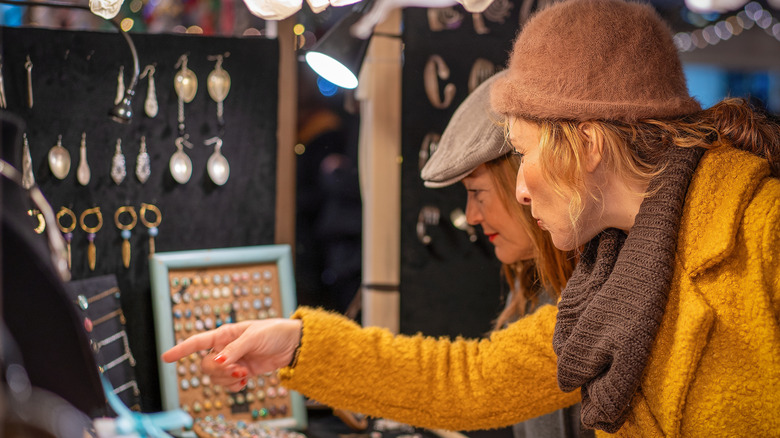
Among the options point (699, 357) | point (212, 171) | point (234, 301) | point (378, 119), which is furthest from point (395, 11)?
point (699, 357)

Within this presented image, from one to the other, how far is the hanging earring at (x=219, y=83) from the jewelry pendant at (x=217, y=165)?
0.06 m

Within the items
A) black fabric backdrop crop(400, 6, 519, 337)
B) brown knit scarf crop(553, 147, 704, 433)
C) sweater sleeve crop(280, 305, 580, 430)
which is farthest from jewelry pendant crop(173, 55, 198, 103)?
brown knit scarf crop(553, 147, 704, 433)

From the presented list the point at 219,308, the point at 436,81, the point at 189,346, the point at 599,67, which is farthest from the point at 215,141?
the point at 599,67

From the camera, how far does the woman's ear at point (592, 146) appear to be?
0.98 m

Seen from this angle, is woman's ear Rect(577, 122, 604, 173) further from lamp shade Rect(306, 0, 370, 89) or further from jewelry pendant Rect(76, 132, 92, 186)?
jewelry pendant Rect(76, 132, 92, 186)

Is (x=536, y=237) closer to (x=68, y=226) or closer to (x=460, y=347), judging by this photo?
(x=460, y=347)

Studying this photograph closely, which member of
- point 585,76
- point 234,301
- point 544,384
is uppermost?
point 585,76

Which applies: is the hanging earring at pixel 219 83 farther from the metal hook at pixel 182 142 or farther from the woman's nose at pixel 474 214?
the woman's nose at pixel 474 214

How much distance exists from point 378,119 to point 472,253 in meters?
0.44

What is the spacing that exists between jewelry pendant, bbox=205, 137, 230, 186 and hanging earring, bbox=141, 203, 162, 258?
15 centimetres

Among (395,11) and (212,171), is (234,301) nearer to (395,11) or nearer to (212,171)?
(212,171)

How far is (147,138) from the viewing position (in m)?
1.54

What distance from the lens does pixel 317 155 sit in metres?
1.99

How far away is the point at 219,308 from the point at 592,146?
95 cm
